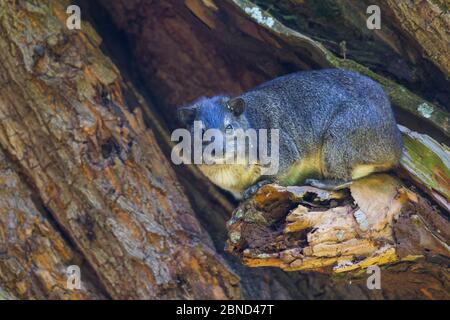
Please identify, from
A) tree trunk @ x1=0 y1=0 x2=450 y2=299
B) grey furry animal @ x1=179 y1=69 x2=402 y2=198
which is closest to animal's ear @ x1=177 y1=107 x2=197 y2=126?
grey furry animal @ x1=179 y1=69 x2=402 y2=198

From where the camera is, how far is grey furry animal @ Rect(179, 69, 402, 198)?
7.66 meters

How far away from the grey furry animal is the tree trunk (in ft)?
1.19

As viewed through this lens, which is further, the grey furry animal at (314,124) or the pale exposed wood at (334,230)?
the grey furry animal at (314,124)

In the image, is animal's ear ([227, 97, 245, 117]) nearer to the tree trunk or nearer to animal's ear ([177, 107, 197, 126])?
animal's ear ([177, 107, 197, 126])

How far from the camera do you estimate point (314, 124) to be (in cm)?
809

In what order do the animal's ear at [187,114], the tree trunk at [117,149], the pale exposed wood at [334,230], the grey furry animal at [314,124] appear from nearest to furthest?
the pale exposed wood at [334,230], the grey furry animal at [314,124], the tree trunk at [117,149], the animal's ear at [187,114]

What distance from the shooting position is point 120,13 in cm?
934

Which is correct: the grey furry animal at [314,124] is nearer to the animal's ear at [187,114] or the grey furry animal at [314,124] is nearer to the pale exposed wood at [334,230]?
the animal's ear at [187,114]

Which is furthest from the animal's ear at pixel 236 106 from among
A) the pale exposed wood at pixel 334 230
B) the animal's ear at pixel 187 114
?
the pale exposed wood at pixel 334 230

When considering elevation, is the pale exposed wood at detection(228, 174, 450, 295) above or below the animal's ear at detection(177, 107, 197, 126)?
below

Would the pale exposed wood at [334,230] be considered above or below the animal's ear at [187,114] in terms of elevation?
below

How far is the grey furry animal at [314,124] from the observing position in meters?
7.66

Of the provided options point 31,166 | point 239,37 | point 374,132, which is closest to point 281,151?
point 374,132

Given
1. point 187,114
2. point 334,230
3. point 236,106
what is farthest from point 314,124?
point 334,230
